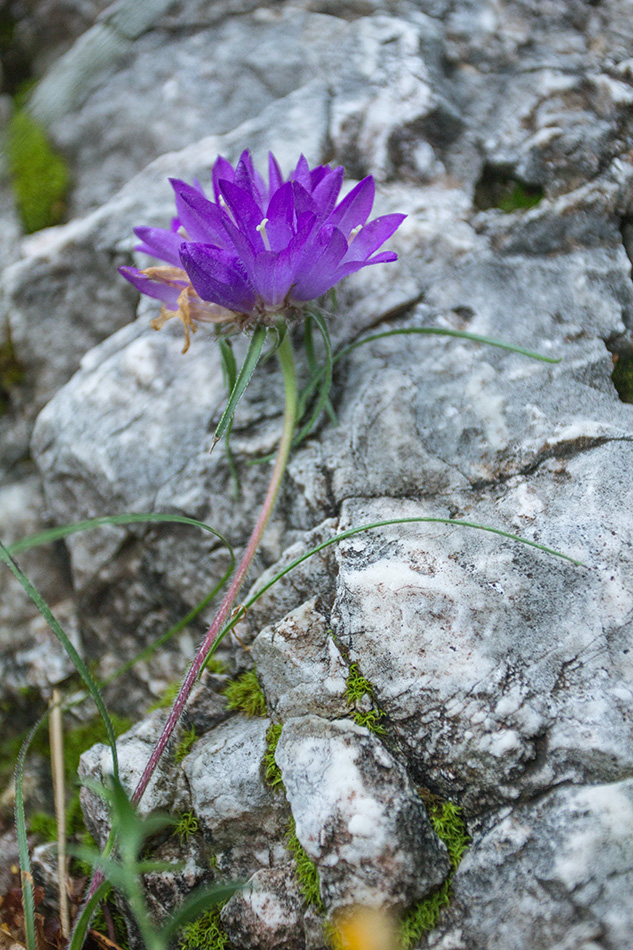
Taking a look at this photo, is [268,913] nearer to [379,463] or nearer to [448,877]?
[448,877]

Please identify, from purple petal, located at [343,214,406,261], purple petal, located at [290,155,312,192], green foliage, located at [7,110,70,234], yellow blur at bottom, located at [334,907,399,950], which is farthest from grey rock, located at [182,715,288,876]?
green foliage, located at [7,110,70,234]

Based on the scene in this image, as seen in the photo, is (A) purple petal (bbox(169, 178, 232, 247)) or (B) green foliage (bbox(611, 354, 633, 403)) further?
(B) green foliage (bbox(611, 354, 633, 403))

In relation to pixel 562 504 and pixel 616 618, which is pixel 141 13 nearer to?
pixel 562 504

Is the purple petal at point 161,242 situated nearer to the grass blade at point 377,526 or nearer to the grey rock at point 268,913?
the grass blade at point 377,526

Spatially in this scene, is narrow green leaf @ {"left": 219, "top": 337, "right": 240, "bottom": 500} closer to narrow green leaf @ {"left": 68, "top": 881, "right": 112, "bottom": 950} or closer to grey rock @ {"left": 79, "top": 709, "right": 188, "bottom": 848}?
grey rock @ {"left": 79, "top": 709, "right": 188, "bottom": 848}

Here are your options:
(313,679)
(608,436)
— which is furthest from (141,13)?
(313,679)

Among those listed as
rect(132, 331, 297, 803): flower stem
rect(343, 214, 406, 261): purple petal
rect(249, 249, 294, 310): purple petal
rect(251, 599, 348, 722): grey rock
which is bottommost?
rect(251, 599, 348, 722): grey rock

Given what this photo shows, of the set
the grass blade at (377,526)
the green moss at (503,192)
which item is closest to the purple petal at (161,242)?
the grass blade at (377,526)
